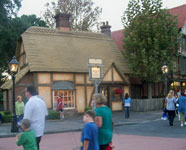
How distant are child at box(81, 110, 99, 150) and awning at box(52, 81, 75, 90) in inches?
639

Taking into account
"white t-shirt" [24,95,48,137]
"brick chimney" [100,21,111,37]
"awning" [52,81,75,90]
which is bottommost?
"white t-shirt" [24,95,48,137]

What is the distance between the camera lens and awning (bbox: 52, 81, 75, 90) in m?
21.2

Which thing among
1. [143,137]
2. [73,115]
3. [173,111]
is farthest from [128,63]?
[143,137]

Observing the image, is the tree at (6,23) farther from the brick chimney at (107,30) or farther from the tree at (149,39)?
the tree at (149,39)

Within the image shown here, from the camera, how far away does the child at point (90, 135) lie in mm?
4912

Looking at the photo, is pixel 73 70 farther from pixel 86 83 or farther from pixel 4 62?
pixel 4 62

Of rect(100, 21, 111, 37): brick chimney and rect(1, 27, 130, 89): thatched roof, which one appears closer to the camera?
rect(1, 27, 130, 89): thatched roof

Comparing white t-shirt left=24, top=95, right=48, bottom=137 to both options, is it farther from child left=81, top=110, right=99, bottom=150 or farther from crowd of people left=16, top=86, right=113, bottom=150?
child left=81, top=110, right=99, bottom=150

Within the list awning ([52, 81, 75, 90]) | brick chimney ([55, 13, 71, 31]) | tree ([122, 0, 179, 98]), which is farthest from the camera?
brick chimney ([55, 13, 71, 31])

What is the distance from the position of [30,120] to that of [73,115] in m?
16.4

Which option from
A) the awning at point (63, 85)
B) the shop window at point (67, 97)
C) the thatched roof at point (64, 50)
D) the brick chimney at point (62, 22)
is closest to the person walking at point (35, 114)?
the thatched roof at point (64, 50)

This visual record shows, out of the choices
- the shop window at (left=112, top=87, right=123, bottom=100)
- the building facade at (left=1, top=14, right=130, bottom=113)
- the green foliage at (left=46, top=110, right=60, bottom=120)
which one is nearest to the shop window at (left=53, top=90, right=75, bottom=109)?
the building facade at (left=1, top=14, right=130, bottom=113)

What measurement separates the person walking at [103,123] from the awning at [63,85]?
52.0 feet

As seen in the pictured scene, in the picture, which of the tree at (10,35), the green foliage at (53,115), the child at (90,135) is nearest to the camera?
the child at (90,135)
